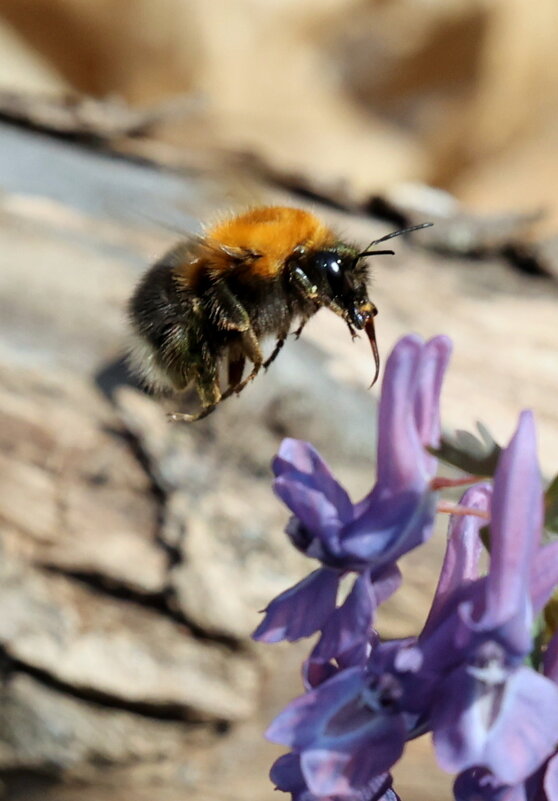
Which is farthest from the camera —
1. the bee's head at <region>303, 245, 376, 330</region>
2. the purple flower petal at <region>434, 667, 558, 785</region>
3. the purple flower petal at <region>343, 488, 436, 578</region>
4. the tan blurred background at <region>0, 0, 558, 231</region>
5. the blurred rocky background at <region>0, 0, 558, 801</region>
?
the tan blurred background at <region>0, 0, 558, 231</region>

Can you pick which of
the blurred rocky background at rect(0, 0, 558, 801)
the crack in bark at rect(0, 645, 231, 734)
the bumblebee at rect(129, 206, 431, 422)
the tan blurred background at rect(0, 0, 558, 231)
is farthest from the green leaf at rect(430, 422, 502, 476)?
the tan blurred background at rect(0, 0, 558, 231)

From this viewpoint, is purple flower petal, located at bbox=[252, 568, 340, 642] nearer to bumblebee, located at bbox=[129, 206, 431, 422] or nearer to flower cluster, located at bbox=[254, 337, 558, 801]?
flower cluster, located at bbox=[254, 337, 558, 801]

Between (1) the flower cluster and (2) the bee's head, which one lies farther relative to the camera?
(2) the bee's head

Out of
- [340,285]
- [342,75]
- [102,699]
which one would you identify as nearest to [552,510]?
[340,285]

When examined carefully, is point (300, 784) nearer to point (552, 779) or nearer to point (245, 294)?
point (552, 779)

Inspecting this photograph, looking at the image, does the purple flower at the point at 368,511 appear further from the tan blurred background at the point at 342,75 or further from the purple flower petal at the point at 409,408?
the tan blurred background at the point at 342,75

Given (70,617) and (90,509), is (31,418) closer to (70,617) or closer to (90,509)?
(90,509)
